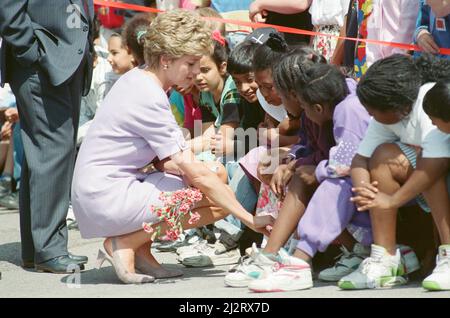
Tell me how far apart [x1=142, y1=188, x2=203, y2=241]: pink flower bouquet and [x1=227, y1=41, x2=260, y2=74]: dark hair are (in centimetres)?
100

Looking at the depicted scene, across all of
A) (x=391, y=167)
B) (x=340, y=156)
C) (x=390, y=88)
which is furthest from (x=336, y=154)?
(x=390, y=88)

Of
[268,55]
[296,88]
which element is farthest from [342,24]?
[296,88]

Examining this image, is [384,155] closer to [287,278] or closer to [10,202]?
[287,278]

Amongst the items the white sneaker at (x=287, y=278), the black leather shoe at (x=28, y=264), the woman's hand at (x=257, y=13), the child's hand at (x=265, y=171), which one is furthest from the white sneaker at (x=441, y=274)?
the woman's hand at (x=257, y=13)

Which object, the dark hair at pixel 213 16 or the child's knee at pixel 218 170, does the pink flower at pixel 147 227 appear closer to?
the child's knee at pixel 218 170

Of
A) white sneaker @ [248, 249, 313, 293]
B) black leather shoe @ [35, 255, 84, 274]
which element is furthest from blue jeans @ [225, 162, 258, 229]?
white sneaker @ [248, 249, 313, 293]

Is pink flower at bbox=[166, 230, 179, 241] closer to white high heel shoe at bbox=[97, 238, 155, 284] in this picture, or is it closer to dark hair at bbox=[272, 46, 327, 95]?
white high heel shoe at bbox=[97, 238, 155, 284]

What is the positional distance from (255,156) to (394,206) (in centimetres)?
131

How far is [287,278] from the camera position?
482cm

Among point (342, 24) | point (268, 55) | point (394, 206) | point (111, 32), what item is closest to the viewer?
point (394, 206)

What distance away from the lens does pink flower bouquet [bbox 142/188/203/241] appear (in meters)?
5.30
